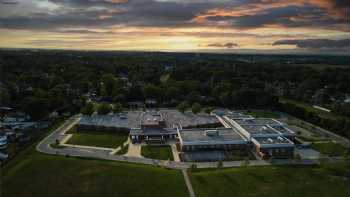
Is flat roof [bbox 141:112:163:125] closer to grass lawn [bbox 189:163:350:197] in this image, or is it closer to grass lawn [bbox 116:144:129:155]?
grass lawn [bbox 116:144:129:155]

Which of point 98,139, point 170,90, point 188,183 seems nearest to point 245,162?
point 188,183

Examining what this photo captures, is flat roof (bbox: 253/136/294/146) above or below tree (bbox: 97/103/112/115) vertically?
below

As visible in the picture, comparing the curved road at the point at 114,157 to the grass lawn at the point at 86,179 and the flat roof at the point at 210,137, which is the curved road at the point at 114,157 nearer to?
the grass lawn at the point at 86,179

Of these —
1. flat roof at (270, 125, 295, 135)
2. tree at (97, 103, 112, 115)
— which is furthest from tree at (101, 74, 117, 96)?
flat roof at (270, 125, 295, 135)

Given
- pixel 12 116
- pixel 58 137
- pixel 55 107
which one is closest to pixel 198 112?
pixel 58 137

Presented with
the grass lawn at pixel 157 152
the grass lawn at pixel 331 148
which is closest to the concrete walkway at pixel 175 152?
the grass lawn at pixel 157 152

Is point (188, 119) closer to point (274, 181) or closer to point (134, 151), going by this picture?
point (134, 151)

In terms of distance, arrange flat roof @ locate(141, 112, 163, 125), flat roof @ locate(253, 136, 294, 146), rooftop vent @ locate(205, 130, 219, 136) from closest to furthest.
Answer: flat roof @ locate(253, 136, 294, 146), rooftop vent @ locate(205, 130, 219, 136), flat roof @ locate(141, 112, 163, 125)
